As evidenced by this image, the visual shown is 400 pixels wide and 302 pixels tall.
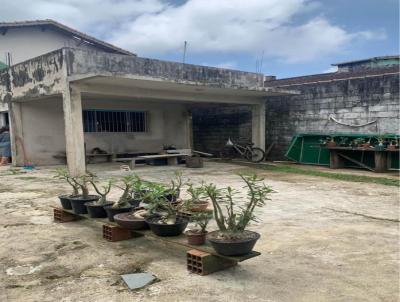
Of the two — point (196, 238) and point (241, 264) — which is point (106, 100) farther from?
point (241, 264)

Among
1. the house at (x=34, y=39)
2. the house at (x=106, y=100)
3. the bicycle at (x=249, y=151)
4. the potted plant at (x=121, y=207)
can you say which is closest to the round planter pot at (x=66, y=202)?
the potted plant at (x=121, y=207)

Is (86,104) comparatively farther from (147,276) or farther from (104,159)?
(147,276)

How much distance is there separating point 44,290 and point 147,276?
0.80 m

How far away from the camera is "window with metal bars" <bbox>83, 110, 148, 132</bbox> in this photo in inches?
532

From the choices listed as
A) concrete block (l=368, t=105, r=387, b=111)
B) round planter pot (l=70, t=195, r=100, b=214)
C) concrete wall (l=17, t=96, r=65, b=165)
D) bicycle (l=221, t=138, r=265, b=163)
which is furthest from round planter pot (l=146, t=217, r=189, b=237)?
bicycle (l=221, t=138, r=265, b=163)

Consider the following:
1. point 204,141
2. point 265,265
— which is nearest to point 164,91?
point 204,141

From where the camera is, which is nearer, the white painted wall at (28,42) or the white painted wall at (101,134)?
the white painted wall at (101,134)

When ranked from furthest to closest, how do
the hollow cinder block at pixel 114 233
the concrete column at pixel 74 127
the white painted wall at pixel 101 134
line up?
1. the white painted wall at pixel 101 134
2. the concrete column at pixel 74 127
3. the hollow cinder block at pixel 114 233

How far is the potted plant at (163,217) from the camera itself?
3562 mm

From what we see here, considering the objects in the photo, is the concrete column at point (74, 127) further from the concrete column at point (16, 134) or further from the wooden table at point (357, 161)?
Answer: the wooden table at point (357, 161)

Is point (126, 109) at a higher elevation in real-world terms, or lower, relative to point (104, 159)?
higher

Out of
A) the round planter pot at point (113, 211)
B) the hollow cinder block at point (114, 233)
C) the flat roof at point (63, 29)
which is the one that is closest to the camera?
the hollow cinder block at point (114, 233)

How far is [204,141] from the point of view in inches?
642

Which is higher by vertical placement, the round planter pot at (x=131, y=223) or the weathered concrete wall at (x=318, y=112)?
the weathered concrete wall at (x=318, y=112)
